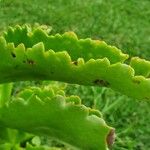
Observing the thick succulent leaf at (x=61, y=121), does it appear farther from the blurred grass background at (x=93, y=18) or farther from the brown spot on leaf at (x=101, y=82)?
the blurred grass background at (x=93, y=18)

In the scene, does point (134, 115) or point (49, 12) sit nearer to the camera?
point (134, 115)

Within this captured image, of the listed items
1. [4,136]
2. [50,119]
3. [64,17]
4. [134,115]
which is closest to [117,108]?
[134,115]

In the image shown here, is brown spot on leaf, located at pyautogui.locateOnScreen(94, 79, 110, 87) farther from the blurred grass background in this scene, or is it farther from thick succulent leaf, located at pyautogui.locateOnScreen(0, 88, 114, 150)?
the blurred grass background

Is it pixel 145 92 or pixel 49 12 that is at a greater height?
pixel 49 12

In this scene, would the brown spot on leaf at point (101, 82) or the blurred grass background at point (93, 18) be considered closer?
the brown spot on leaf at point (101, 82)

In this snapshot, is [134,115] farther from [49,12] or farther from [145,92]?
[145,92]

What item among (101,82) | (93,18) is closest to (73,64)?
(101,82)

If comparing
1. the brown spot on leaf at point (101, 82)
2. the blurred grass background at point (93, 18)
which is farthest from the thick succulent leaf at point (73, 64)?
the blurred grass background at point (93, 18)
